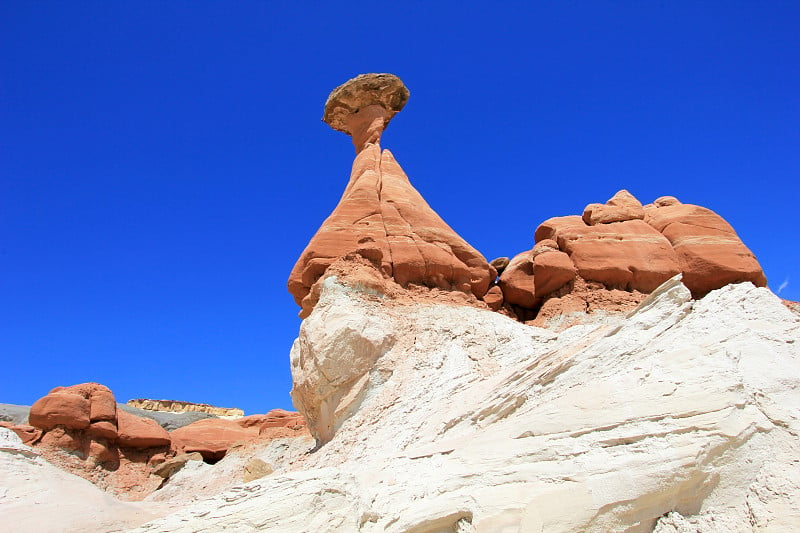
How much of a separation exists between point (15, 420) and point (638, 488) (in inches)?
1175

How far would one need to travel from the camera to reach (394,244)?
55.4ft

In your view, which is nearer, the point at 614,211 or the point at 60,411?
Answer: the point at 614,211

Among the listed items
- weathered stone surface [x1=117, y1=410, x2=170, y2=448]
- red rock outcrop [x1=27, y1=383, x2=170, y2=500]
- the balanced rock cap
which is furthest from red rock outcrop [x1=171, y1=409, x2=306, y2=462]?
the balanced rock cap

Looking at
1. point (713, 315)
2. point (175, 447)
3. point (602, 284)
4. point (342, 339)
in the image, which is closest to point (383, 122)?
point (602, 284)

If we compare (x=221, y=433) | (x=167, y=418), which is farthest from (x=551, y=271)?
(x=167, y=418)

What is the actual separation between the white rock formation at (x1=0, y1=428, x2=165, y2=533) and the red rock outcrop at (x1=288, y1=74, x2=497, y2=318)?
661cm


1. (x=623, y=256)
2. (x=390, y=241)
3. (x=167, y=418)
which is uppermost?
(x=167, y=418)

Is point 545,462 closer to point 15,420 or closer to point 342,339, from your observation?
point 342,339

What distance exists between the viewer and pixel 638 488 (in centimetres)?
558

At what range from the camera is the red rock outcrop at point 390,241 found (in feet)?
54.1

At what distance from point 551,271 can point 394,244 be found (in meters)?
4.81

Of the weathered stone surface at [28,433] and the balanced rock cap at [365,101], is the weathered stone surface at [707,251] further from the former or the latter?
the weathered stone surface at [28,433]

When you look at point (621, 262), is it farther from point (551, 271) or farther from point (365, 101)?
point (365, 101)

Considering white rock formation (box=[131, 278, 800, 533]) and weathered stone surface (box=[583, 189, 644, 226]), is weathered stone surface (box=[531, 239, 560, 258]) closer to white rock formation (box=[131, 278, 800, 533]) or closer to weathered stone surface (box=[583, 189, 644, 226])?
weathered stone surface (box=[583, 189, 644, 226])
